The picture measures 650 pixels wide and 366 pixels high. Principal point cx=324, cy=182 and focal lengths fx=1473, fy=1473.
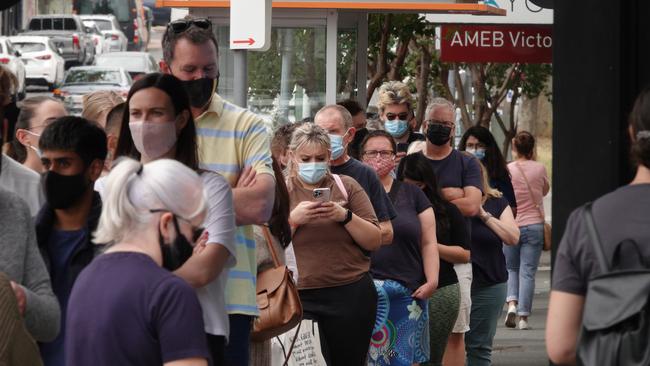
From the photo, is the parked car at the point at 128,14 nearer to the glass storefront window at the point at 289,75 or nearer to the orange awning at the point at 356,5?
the orange awning at the point at 356,5

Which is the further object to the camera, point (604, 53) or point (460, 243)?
point (460, 243)

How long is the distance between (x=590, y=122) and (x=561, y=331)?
1.05 meters

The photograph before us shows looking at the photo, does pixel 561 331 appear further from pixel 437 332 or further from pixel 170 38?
pixel 437 332

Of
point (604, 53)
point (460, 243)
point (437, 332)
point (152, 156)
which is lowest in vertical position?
point (437, 332)

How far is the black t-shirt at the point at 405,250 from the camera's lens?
8.66 metres

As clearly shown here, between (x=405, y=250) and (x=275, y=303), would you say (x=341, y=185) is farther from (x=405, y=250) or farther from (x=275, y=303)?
(x=275, y=303)

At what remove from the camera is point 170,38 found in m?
5.47

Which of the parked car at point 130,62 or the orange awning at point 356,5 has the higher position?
the parked car at point 130,62

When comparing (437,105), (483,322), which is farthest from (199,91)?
(483,322)

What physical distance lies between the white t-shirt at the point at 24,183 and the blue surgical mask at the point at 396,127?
5.05 metres

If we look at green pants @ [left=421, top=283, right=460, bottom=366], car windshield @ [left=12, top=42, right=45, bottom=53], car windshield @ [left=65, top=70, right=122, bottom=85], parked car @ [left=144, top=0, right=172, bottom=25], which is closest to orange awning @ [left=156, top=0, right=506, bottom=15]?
green pants @ [left=421, top=283, right=460, bottom=366]

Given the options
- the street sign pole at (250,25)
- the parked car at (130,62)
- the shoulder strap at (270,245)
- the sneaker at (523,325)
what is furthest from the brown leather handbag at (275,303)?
the parked car at (130,62)

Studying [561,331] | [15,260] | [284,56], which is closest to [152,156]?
[15,260]

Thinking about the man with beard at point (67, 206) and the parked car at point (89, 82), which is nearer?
the man with beard at point (67, 206)
